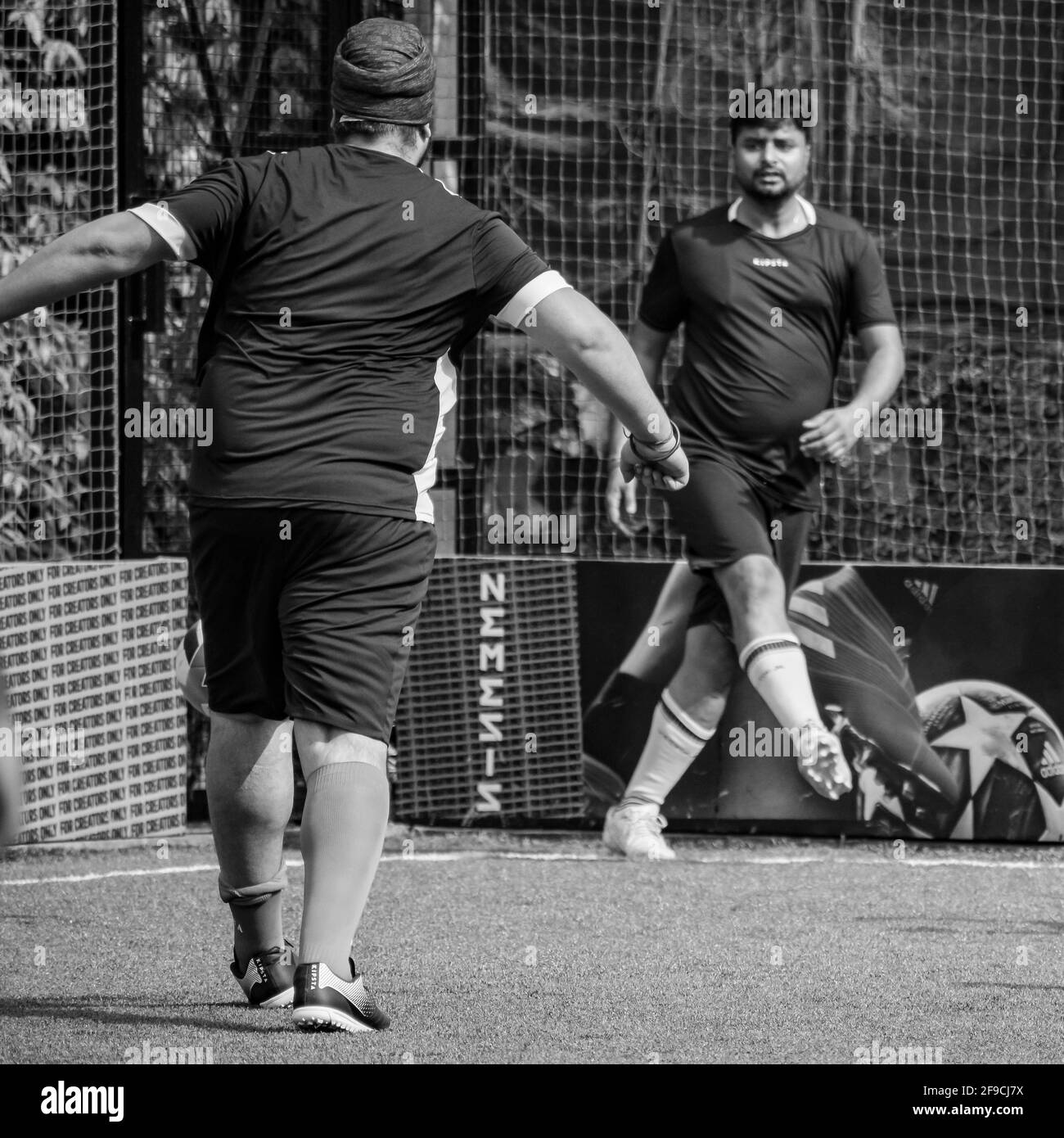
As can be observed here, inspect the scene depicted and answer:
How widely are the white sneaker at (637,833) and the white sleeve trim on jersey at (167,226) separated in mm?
3514

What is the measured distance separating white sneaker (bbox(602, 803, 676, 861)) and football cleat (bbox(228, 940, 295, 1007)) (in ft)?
8.98

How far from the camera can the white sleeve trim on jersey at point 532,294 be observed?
379 cm

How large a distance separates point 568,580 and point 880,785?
1.36m

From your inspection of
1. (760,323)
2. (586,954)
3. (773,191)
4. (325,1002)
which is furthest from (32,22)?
(325,1002)

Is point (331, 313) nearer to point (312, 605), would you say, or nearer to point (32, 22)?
point (312, 605)

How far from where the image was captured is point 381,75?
3.81 metres

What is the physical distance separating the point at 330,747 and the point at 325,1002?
0.47m

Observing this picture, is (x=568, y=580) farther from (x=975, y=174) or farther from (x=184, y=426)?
(x=975, y=174)

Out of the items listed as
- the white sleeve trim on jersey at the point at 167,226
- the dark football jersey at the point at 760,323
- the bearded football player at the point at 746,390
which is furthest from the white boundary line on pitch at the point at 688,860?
the white sleeve trim on jersey at the point at 167,226

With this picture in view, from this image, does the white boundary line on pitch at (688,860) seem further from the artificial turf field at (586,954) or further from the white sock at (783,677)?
the white sock at (783,677)

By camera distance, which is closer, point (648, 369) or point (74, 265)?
point (74, 265)

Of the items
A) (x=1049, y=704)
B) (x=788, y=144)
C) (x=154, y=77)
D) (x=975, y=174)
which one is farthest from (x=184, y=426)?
(x=975, y=174)

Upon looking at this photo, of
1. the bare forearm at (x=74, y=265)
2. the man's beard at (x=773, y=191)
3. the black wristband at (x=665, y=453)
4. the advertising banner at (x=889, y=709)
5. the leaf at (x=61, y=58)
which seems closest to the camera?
the bare forearm at (x=74, y=265)

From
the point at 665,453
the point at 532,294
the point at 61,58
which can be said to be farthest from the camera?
the point at 61,58
